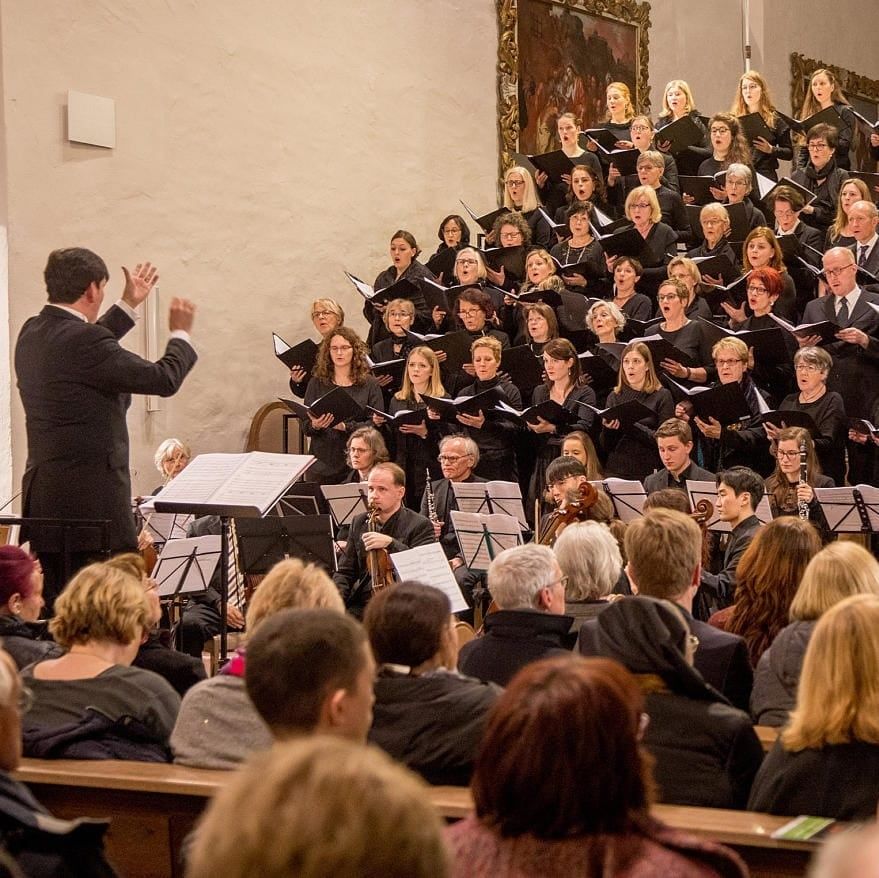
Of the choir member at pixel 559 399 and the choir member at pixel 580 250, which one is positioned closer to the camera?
the choir member at pixel 559 399

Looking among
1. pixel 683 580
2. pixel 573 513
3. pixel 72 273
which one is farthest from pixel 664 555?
pixel 573 513

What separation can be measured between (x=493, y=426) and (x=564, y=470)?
1373 mm

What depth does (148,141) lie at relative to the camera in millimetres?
10336

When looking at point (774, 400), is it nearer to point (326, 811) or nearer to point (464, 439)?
point (464, 439)

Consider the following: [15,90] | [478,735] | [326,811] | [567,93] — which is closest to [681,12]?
[567,93]

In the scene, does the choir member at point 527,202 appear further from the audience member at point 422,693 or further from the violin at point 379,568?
the audience member at point 422,693

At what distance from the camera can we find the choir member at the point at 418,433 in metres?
8.78

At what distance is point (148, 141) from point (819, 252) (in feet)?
15.5

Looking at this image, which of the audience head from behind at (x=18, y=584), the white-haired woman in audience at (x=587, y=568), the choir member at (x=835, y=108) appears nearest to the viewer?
the audience head from behind at (x=18, y=584)

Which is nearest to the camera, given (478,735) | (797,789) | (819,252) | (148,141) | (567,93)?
(797,789)

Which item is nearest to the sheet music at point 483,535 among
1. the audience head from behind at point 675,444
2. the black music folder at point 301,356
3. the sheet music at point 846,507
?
the audience head from behind at point 675,444

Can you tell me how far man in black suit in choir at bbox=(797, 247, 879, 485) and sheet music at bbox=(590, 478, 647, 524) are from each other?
1.43 metres

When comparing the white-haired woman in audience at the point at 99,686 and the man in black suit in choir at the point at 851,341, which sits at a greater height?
the man in black suit in choir at the point at 851,341

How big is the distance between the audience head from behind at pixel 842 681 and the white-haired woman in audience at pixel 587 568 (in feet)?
5.11
